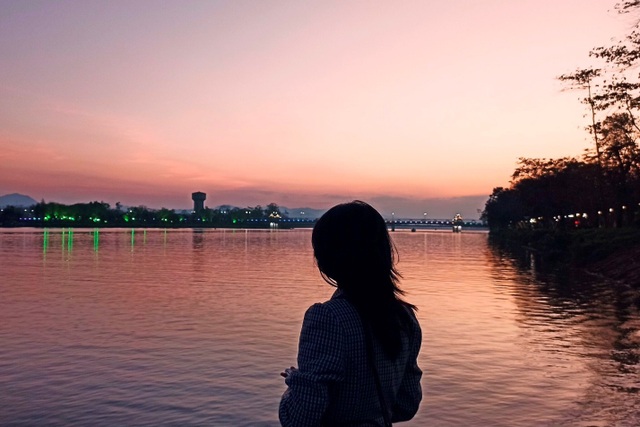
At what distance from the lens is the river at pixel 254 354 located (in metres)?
9.55

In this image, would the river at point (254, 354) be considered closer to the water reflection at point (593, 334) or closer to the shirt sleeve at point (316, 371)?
the water reflection at point (593, 334)


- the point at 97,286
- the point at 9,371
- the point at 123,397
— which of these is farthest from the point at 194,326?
the point at 97,286

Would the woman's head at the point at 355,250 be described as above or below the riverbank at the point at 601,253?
above

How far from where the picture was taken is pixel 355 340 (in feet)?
8.96

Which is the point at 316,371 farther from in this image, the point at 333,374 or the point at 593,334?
the point at 593,334

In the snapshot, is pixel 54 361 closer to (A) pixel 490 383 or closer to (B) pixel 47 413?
(B) pixel 47 413

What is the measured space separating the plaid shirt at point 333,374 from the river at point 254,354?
6.57 m

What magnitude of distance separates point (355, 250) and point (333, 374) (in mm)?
557

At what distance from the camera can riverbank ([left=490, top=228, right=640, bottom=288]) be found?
31.0 meters

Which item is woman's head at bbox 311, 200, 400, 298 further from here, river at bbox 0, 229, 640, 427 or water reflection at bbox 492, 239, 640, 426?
water reflection at bbox 492, 239, 640, 426

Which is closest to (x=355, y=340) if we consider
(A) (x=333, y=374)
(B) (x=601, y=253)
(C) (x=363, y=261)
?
(A) (x=333, y=374)

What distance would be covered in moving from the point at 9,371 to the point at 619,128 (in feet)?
123

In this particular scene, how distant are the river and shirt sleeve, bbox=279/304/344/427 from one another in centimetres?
668

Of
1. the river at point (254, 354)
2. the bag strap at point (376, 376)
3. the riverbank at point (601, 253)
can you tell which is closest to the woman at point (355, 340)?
the bag strap at point (376, 376)
